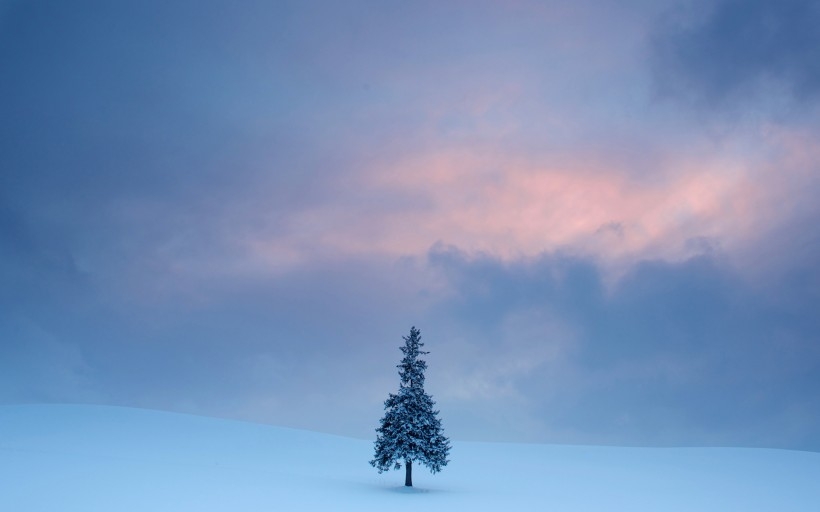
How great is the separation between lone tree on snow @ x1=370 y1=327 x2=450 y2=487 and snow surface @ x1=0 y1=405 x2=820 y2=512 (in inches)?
86.2

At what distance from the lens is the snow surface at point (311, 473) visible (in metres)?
36.5

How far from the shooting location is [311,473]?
53.2 m

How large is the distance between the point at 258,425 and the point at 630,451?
5177cm

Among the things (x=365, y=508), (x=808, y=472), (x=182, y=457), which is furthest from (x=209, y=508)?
(x=808, y=472)

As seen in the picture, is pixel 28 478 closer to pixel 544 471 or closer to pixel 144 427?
pixel 144 427

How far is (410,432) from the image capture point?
46.0 meters

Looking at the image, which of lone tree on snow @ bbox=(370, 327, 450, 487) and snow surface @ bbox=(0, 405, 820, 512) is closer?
snow surface @ bbox=(0, 405, 820, 512)

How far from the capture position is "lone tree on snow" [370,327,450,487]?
1799 inches

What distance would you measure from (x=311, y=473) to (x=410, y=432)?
41.1 ft

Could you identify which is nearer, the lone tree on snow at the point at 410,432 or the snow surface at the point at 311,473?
the snow surface at the point at 311,473

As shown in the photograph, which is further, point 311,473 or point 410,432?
point 311,473

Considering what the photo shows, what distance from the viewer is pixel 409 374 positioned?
4825cm

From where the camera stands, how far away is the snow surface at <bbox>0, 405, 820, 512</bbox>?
36.5m

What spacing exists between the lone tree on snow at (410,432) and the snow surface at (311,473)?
219cm
